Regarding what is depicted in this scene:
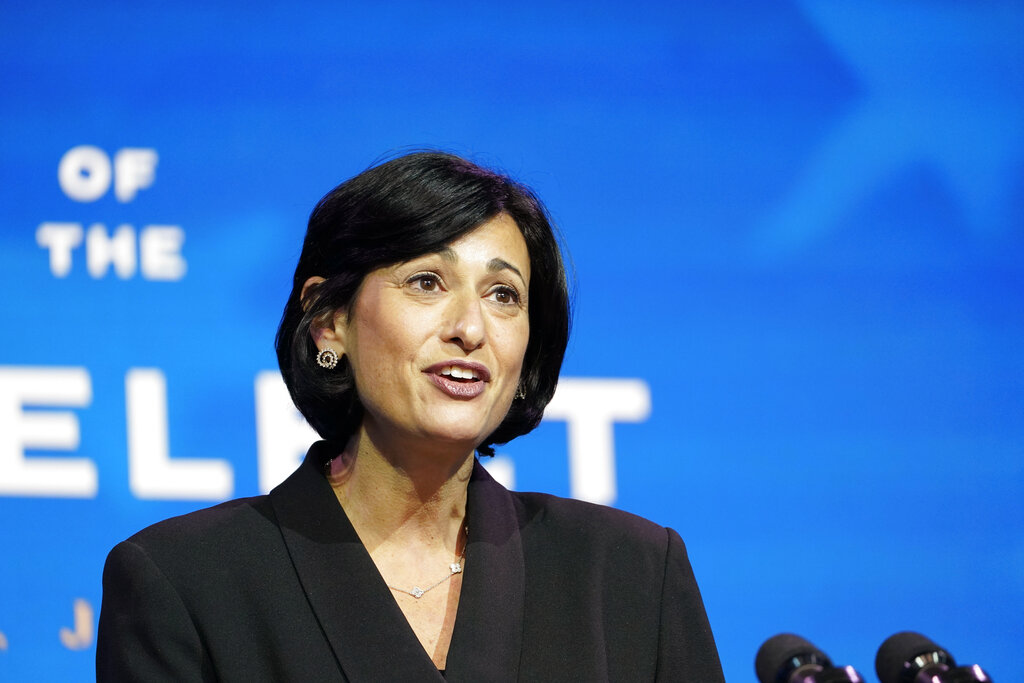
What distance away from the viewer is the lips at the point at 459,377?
188cm

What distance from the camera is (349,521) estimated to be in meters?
1.99

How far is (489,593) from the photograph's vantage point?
199 cm

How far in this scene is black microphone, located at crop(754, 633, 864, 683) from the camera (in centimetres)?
147

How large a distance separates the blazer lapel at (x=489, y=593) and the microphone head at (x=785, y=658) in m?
0.46

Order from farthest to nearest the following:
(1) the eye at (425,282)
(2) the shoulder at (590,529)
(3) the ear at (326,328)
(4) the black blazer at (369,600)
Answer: (2) the shoulder at (590,529), (3) the ear at (326,328), (1) the eye at (425,282), (4) the black blazer at (369,600)

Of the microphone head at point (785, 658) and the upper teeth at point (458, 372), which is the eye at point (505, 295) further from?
the microphone head at point (785, 658)

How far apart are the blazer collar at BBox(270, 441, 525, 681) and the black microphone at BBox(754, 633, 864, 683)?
47 cm

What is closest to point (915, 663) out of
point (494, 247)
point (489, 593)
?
point (489, 593)

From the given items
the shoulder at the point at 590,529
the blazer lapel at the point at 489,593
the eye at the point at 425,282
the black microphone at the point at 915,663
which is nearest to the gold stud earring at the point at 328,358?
the eye at the point at 425,282

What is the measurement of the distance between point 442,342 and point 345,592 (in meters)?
0.46

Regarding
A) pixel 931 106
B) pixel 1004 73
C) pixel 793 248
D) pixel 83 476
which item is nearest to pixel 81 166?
pixel 83 476

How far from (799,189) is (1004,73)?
68 cm

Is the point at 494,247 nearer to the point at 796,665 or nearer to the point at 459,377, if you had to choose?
the point at 459,377

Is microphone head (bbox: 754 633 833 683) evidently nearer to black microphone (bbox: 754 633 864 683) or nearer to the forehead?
black microphone (bbox: 754 633 864 683)
